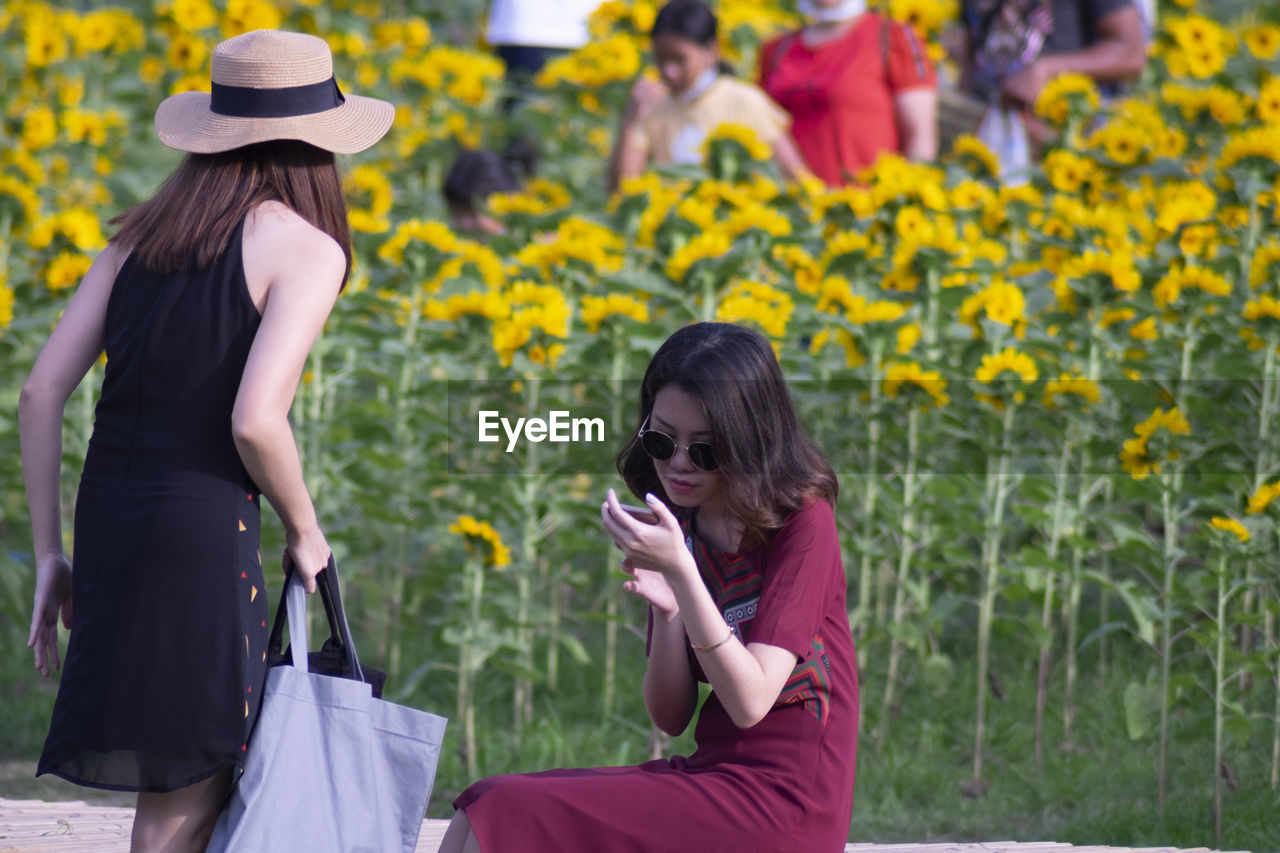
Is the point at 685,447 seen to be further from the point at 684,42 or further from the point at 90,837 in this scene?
the point at 684,42

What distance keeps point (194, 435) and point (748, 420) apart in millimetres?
743

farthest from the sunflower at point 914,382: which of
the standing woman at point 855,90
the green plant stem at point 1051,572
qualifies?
the standing woman at point 855,90

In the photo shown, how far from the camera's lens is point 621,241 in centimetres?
446

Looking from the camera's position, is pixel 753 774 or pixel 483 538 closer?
pixel 753 774

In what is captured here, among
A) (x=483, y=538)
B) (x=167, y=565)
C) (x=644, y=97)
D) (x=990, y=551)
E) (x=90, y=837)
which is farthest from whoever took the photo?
(x=644, y=97)

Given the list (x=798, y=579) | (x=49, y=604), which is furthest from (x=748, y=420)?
(x=49, y=604)

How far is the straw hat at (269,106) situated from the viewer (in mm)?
2107

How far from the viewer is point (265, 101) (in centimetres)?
213

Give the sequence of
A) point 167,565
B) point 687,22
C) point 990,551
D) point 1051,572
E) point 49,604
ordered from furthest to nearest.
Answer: point 687,22
point 1051,572
point 990,551
point 49,604
point 167,565

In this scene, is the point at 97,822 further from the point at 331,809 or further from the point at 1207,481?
the point at 1207,481

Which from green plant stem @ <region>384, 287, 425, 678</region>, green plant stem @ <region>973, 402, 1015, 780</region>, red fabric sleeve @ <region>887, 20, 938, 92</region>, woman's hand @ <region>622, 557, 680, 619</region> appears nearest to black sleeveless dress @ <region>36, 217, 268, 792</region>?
woman's hand @ <region>622, 557, 680, 619</region>

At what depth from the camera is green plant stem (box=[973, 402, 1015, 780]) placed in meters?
3.60

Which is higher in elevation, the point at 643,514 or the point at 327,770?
the point at 643,514

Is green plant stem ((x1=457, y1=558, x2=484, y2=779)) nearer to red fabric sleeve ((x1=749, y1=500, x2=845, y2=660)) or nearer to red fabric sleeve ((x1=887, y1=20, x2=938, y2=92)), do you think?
red fabric sleeve ((x1=749, y1=500, x2=845, y2=660))
